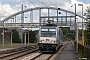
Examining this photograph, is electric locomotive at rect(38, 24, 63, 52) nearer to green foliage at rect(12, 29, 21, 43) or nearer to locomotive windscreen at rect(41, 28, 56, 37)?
locomotive windscreen at rect(41, 28, 56, 37)

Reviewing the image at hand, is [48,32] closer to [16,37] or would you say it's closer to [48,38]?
[48,38]

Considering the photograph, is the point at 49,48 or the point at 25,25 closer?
the point at 49,48

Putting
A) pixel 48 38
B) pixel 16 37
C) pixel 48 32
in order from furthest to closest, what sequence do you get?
1. pixel 16 37
2. pixel 48 32
3. pixel 48 38

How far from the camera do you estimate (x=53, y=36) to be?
37156mm

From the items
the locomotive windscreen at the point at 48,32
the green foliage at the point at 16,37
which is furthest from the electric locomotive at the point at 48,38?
the green foliage at the point at 16,37

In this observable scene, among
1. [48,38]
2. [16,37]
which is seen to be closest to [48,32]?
[48,38]

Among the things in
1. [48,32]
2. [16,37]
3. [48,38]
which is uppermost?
[48,32]

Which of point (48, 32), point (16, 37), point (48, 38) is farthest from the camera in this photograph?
point (16, 37)

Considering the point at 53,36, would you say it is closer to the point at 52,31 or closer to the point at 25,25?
the point at 52,31

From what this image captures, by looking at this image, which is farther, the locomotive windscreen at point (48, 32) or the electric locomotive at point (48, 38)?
the locomotive windscreen at point (48, 32)

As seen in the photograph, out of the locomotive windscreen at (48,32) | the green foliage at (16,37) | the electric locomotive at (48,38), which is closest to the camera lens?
the electric locomotive at (48,38)

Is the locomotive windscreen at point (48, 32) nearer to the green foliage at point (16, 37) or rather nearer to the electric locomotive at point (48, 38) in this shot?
the electric locomotive at point (48, 38)

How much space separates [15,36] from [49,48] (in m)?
72.1

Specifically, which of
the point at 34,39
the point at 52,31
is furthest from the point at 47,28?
the point at 34,39
